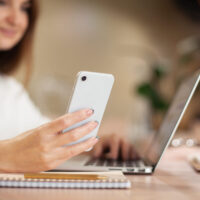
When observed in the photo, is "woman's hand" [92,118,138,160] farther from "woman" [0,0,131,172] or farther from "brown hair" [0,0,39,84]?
"brown hair" [0,0,39,84]

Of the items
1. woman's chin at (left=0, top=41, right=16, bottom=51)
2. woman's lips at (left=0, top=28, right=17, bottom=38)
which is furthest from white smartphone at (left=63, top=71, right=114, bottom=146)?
woman's lips at (left=0, top=28, right=17, bottom=38)

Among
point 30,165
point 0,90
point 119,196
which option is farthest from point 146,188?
point 0,90

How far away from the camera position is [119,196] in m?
0.43

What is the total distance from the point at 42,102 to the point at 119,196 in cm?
264

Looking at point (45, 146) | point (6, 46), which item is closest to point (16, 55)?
point (6, 46)

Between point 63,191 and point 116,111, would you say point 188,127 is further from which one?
point 63,191

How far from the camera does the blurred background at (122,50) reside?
302cm

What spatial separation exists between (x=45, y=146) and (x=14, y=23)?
187cm

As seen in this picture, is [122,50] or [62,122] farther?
[122,50]

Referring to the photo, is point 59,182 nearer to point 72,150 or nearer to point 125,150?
point 72,150

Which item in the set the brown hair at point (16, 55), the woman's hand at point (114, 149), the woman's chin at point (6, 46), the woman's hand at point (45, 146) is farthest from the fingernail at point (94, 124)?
the woman's chin at point (6, 46)

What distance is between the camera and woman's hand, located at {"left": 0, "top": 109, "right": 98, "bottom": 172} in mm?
454

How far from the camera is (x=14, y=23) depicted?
2.14m

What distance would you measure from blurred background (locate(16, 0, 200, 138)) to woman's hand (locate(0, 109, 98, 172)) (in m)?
2.52
